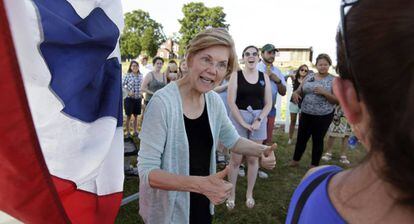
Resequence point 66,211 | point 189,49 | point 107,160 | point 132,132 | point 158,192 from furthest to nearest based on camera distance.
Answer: point 132,132, point 189,49, point 158,192, point 107,160, point 66,211

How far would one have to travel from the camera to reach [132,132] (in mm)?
8031

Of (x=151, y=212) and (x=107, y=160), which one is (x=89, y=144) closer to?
(x=107, y=160)

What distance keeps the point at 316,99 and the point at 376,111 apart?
450cm

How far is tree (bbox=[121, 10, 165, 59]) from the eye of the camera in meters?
63.2

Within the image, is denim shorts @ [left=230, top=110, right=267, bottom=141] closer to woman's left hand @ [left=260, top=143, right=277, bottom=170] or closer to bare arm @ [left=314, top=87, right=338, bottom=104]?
bare arm @ [left=314, top=87, right=338, bottom=104]

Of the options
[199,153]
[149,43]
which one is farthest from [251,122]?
[149,43]

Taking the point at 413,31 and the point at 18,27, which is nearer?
the point at 413,31

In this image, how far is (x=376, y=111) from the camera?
21.1 inches

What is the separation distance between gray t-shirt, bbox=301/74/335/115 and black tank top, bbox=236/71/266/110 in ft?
3.49

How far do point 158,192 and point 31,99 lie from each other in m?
0.89

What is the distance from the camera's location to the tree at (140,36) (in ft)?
207

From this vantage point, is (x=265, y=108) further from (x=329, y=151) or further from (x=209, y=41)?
(x=329, y=151)

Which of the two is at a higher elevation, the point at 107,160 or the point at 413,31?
the point at 413,31

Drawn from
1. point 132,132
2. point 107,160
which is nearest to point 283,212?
point 107,160
